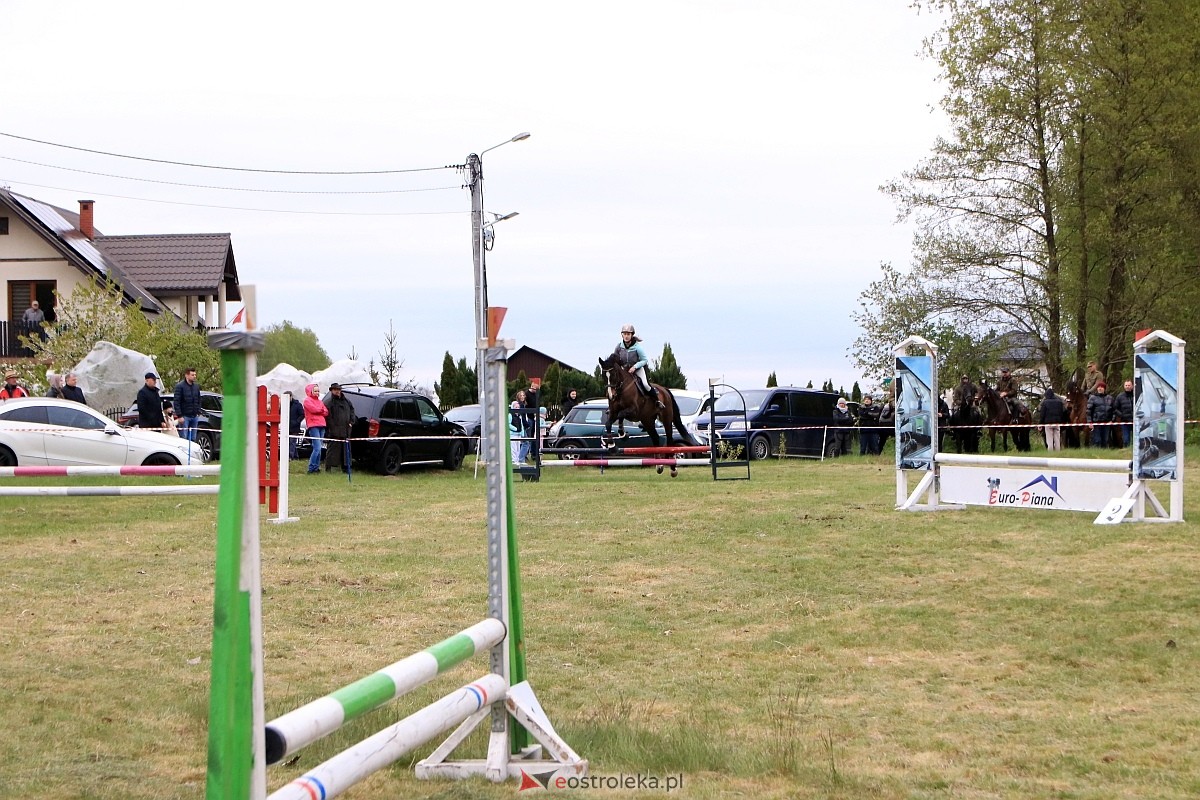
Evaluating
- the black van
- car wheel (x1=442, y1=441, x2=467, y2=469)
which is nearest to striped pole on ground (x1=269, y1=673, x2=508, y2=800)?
car wheel (x1=442, y1=441, x2=467, y2=469)

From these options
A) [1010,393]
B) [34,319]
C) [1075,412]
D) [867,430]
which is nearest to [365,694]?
[867,430]

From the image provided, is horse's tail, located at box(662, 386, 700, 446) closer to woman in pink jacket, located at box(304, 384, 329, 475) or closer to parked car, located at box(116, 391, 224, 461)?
woman in pink jacket, located at box(304, 384, 329, 475)

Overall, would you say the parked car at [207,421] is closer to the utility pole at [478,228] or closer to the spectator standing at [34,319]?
the utility pole at [478,228]

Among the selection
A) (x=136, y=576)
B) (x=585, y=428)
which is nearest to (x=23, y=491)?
(x=136, y=576)

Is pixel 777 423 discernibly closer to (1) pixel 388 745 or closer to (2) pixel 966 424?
(2) pixel 966 424

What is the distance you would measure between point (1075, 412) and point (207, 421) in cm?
1939

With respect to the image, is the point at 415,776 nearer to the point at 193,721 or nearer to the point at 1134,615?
the point at 193,721

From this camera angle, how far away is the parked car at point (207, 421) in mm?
24156

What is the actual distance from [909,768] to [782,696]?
1.46 metres

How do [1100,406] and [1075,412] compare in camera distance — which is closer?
[1100,406]

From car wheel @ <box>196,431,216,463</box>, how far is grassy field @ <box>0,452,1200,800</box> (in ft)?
29.4

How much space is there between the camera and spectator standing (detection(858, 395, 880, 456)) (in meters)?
29.0

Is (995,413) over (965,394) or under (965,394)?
under

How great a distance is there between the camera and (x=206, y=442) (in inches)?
957
